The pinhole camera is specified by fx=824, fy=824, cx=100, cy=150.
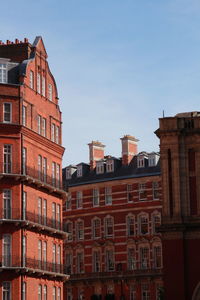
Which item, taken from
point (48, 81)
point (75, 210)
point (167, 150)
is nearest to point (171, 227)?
point (167, 150)

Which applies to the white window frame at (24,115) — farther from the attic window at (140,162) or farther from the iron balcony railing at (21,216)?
the attic window at (140,162)

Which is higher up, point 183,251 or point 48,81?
point 48,81

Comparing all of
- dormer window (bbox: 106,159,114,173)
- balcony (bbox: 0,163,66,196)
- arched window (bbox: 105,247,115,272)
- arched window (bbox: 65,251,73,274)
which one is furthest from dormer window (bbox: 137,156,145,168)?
balcony (bbox: 0,163,66,196)

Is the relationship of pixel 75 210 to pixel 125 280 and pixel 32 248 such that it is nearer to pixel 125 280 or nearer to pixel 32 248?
pixel 125 280

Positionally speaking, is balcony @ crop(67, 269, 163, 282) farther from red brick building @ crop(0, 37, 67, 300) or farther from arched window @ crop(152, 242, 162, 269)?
red brick building @ crop(0, 37, 67, 300)

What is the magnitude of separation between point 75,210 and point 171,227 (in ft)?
135

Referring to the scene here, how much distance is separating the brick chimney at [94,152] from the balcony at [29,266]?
3274 cm

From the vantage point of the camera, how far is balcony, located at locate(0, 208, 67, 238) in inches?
2472

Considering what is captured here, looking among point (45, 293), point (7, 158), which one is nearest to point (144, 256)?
point (45, 293)

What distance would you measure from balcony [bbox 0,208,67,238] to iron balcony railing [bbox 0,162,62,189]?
2.81 metres

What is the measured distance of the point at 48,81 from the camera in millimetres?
72312

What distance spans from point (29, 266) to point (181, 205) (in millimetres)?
13308

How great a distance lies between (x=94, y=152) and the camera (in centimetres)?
10050

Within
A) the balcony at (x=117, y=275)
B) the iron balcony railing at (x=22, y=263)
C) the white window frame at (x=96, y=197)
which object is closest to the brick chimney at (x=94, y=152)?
the white window frame at (x=96, y=197)
